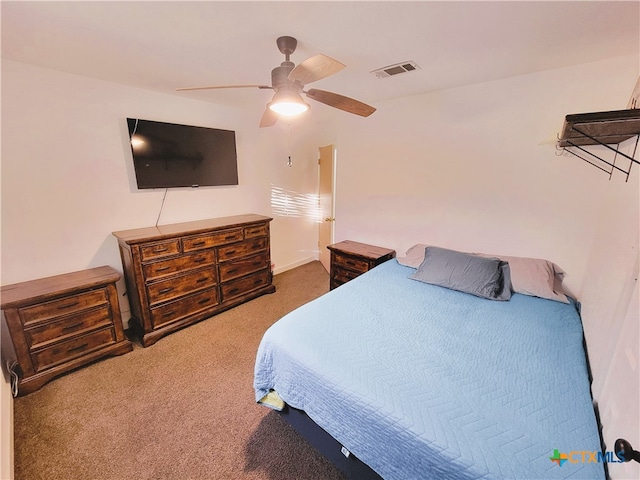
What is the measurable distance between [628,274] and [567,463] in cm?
91

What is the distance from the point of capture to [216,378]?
6.67 ft

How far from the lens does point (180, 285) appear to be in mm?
2547

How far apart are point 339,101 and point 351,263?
1752 millimetres

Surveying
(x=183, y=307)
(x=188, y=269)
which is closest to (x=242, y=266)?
(x=188, y=269)

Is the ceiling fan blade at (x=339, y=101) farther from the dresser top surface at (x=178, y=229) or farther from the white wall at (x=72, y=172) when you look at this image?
the white wall at (x=72, y=172)

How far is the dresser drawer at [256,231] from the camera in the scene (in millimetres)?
2993

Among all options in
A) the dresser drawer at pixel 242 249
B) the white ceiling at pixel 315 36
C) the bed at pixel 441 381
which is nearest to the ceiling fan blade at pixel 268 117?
the white ceiling at pixel 315 36

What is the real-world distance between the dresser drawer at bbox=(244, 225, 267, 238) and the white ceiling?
1479mm

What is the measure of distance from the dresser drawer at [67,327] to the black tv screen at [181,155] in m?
1.19

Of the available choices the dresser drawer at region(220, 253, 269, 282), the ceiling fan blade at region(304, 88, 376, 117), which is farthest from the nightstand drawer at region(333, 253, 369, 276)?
the ceiling fan blade at region(304, 88, 376, 117)

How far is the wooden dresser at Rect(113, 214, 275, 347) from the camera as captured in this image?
7.63 ft

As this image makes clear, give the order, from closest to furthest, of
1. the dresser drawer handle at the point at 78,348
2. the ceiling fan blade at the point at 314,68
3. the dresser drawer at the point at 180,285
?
1. the ceiling fan blade at the point at 314,68
2. the dresser drawer handle at the point at 78,348
3. the dresser drawer at the point at 180,285

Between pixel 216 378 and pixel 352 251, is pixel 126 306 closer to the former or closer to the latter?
pixel 216 378

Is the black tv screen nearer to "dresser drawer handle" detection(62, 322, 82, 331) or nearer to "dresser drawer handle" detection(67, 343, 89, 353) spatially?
"dresser drawer handle" detection(62, 322, 82, 331)
